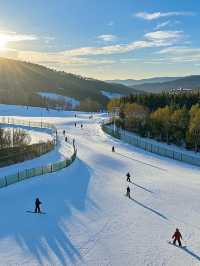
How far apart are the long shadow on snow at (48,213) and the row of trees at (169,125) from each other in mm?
35320

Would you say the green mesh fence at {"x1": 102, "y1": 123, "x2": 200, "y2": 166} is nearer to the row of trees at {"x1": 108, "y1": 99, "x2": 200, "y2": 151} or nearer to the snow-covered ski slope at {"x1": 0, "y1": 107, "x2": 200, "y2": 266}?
the snow-covered ski slope at {"x1": 0, "y1": 107, "x2": 200, "y2": 266}

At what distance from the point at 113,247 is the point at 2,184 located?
533 inches

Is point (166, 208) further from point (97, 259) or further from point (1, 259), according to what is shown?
point (1, 259)

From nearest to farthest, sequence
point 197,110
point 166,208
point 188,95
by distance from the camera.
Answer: point 166,208 < point 197,110 < point 188,95

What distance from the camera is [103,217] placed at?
94.7 feet

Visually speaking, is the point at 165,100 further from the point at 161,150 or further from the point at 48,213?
the point at 48,213

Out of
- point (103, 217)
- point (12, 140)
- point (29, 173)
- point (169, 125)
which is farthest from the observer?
point (169, 125)

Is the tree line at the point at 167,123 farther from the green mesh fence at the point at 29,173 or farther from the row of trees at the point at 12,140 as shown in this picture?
the green mesh fence at the point at 29,173

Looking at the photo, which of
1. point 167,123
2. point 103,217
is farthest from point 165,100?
point 103,217

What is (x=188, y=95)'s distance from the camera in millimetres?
102312

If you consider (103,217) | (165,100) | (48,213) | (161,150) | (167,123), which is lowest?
(103,217)

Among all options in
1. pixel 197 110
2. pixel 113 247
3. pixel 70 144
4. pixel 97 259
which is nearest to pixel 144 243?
pixel 113 247

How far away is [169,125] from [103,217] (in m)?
52.0

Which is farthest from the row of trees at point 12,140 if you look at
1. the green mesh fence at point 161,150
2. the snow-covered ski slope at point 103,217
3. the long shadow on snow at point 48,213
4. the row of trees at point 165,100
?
the row of trees at point 165,100
